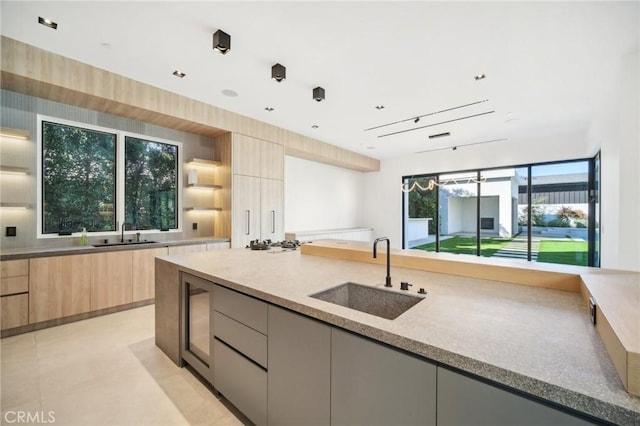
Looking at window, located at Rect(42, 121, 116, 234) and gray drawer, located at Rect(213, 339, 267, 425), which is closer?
gray drawer, located at Rect(213, 339, 267, 425)

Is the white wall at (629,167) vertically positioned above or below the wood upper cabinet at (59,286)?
above

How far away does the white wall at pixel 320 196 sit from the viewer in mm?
6390

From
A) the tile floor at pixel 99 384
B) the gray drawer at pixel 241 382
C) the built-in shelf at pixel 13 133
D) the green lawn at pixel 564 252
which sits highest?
the built-in shelf at pixel 13 133

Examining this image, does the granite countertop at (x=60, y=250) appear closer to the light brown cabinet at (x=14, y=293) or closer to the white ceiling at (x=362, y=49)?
the light brown cabinet at (x=14, y=293)

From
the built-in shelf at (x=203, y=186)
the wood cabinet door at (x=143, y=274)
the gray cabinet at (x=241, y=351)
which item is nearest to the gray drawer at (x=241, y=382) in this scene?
the gray cabinet at (x=241, y=351)

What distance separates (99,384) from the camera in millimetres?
2043

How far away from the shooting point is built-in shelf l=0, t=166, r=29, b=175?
2.91m

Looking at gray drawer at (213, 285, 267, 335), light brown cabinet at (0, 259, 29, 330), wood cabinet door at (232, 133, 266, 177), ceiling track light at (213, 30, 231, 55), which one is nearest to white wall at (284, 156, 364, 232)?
wood cabinet door at (232, 133, 266, 177)

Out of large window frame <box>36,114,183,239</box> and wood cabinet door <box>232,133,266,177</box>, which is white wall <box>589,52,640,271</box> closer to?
wood cabinet door <box>232,133,266,177</box>

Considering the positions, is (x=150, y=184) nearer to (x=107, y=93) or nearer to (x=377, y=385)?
(x=107, y=93)

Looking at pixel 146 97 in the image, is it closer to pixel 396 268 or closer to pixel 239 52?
pixel 239 52

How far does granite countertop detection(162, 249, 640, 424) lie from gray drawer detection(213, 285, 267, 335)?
0.20 ft

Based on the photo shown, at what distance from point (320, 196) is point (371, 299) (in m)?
5.66

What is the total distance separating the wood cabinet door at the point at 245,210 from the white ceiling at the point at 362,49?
1279mm
